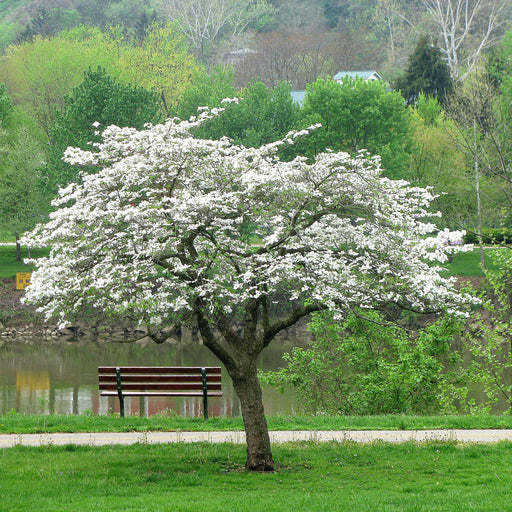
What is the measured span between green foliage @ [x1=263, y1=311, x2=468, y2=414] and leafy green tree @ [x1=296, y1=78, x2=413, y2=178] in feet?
85.2

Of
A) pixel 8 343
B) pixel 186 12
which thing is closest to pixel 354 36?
Result: pixel 186 12

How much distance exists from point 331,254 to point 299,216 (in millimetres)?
675

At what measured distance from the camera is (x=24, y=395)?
2288 centimetres

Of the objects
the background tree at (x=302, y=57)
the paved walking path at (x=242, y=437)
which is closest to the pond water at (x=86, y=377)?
the paved walking path at (x=242, y=437)

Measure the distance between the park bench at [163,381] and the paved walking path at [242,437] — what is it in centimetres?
213

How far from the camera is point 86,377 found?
86.5ft

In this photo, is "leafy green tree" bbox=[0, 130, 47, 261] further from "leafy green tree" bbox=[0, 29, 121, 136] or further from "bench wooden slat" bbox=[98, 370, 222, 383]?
"bench wooden slat" bbox=[98, 370, 222, 383]

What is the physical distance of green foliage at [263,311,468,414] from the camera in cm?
1656

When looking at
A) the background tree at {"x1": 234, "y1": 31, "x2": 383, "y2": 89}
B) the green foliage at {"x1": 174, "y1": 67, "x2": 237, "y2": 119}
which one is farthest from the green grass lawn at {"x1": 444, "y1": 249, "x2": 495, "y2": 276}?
the background tree at {"x1": 234, "y1": 31, "x2": 383, "y2": 89}

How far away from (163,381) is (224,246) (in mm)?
4946

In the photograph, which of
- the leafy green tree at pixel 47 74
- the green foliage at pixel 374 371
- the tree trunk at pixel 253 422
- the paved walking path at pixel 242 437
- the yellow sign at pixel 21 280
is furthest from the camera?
the leafy green tree at pixel 47 74

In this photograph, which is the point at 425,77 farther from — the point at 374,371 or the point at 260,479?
the point at 260,479

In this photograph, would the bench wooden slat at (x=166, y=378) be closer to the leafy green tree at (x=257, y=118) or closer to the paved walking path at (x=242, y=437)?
the paved walking path at (x=242, y=437)

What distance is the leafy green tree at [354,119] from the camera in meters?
43.4
